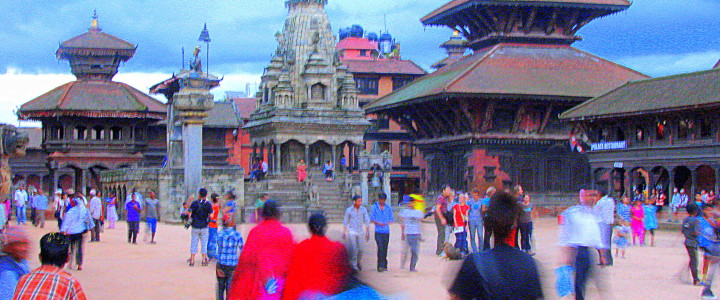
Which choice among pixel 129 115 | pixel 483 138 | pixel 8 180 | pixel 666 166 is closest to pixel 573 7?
pixel 483 138

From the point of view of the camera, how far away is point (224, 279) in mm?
11438

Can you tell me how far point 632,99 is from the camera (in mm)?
38094

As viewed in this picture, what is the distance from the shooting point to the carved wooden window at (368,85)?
68688 mm

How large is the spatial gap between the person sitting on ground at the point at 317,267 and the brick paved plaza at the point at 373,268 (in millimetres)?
202

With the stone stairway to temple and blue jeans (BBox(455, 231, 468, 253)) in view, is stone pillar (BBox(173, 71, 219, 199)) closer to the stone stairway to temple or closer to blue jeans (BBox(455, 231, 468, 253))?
the stone stairway to temple

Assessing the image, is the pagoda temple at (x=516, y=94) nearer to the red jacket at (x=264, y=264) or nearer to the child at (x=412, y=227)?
the child at (x=412, y=227)

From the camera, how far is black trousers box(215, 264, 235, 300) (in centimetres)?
1131

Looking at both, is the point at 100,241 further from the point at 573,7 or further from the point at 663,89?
the point at 573,7

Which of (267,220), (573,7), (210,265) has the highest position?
(573,7)

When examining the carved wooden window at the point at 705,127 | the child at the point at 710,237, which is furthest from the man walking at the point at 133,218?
the carved wooden window at the point at 705,127

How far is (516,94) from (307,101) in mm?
13325

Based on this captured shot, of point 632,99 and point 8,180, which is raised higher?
Result: point 632,99

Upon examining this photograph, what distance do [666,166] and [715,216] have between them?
2321cm

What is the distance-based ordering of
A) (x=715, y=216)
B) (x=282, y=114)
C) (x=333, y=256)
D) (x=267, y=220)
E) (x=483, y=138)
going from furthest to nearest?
(x=282, y=114) < (x=483, y=138) < (x=715, y=216) < (x=267, y=220) < (x=333, y=256)
